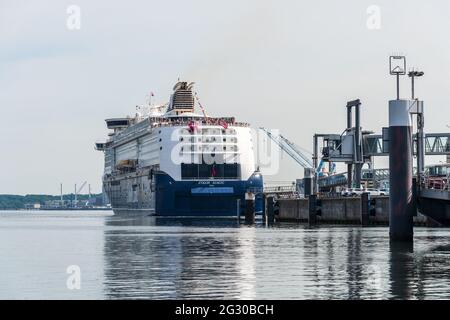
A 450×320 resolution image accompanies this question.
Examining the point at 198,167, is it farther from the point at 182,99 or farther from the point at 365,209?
the point at 365,209

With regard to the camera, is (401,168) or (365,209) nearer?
(401,168)

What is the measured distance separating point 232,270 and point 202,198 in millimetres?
96463

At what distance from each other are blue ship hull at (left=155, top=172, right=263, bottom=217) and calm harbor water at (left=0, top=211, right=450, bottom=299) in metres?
70.2

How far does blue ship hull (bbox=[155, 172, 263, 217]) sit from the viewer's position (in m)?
143

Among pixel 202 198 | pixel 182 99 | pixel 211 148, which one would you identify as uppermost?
pixel 182 99

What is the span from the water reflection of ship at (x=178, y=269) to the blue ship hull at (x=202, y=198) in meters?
68.2

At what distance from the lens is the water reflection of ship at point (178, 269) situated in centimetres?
3747

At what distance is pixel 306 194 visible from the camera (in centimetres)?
12962

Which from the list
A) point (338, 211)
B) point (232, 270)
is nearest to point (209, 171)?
point (338, 211)

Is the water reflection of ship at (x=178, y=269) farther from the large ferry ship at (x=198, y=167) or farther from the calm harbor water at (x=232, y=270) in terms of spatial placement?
the large ferry ship at (x=198, y=167)

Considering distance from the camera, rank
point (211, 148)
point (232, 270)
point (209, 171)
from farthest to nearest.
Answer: point (211, 148), point (209, 171), point (232, 270)

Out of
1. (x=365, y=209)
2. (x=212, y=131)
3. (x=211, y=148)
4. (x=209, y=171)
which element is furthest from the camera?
(x=212, y=131)

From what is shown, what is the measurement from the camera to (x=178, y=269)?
155 ft
